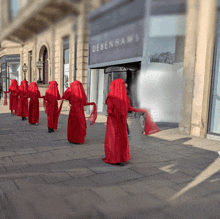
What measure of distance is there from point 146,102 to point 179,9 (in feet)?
11.6

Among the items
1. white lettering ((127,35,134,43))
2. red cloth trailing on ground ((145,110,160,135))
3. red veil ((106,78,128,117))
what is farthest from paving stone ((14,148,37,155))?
white lettering ((127,35,134,43))

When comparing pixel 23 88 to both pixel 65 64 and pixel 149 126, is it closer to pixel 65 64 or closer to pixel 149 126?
pixel 65 64

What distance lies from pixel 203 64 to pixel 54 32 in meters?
9.39

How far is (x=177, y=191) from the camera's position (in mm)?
3217

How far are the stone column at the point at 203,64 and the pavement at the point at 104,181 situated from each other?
1.15 metres

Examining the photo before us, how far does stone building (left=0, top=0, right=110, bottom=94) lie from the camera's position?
1001 cm

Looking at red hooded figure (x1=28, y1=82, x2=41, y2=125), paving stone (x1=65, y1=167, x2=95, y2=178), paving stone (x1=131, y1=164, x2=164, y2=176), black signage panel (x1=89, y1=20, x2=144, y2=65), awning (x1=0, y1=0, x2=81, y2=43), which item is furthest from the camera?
awning (x1=0, y1=0, x2=81, y2=43)

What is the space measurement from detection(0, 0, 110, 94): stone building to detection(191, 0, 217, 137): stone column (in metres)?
5.08

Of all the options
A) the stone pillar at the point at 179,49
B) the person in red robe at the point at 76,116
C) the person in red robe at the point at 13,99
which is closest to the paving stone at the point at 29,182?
Result: the person in red robe at the point at 76,116

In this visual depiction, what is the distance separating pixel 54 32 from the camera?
13328 millimetres

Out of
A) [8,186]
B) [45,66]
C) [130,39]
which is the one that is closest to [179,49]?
[130,39]

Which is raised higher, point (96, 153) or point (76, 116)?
point (76, 116)

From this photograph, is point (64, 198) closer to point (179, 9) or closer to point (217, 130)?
point (217, 130)

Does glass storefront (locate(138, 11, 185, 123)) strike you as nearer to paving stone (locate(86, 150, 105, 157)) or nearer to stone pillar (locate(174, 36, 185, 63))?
stone pillar (locate(174, 36, 185, 63))
